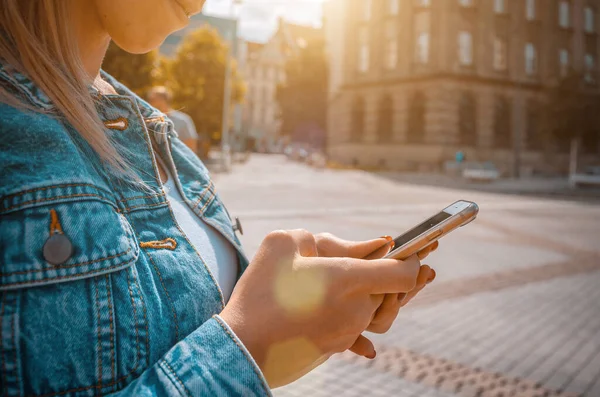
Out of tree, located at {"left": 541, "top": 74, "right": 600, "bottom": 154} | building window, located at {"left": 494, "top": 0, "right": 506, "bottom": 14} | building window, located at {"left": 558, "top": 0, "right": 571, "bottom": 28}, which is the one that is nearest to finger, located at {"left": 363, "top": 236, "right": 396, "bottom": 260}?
tree, located at {"left": 541, "top": 74, "right": 600, "bottom": 154}

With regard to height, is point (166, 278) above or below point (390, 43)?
below

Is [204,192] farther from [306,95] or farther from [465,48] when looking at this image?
[306,95]

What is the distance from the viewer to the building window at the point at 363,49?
35.9 meters

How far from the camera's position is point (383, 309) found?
94 cm

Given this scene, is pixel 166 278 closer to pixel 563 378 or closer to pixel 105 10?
pixel 105 10

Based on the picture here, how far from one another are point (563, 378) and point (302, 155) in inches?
1726

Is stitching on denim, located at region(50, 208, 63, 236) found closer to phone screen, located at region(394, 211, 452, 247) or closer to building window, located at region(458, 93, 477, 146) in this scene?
phone screen, located at region(394, 211, 452, 247)

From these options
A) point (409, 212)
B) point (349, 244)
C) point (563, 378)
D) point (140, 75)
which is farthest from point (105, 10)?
point (140, 75)

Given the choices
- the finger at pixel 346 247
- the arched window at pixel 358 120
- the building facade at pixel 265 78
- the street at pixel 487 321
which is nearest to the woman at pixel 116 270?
the finger at pixel 346 247

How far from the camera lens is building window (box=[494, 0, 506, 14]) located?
32812mm

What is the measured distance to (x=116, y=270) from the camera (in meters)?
0.76

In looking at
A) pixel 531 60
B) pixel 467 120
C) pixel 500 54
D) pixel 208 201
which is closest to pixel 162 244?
pixel 208 201

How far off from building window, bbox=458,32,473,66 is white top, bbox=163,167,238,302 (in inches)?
1346

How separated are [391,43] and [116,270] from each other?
35697 millimetres
